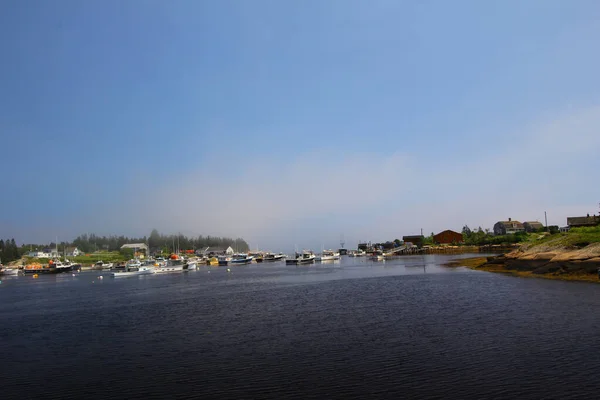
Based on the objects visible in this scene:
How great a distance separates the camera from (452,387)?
15219 millimetres

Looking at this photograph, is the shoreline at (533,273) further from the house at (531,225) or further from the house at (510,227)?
the house at (510,227)

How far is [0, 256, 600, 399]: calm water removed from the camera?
52.1 ft

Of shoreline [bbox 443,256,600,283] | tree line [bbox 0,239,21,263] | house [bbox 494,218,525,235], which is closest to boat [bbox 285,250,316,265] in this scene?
shoreline [bbox 443,256,600,283]

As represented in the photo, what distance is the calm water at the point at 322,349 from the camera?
1587 cm

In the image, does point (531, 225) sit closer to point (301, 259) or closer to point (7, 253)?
point (301, 259)

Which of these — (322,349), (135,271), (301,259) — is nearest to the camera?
(322,349)

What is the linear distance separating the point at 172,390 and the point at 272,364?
474cm

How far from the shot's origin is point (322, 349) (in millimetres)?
21375

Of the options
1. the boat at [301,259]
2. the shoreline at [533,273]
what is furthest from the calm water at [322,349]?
the boat at [301,259]

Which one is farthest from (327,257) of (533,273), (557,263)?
(557,263)

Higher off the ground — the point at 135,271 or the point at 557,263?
the point at 557,263

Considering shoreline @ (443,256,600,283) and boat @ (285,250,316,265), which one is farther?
boat @ (285,250,316,265)

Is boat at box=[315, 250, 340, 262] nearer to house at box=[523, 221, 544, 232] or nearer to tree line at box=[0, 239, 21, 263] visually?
house at box=[523, 221, 544, 232]

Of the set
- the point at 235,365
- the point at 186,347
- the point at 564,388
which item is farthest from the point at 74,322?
the point at 564,388
